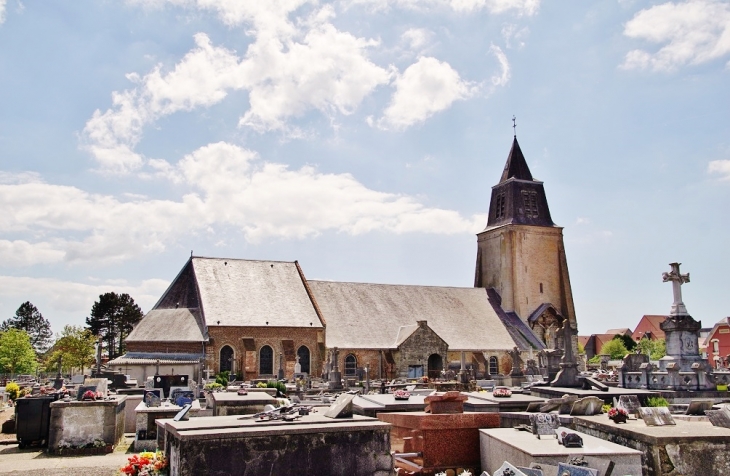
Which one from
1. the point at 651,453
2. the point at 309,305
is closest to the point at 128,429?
the point at 651,453

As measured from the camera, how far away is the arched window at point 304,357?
36.6 m

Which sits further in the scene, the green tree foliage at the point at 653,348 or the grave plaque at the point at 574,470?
the green tree foliage at the point at 653,348

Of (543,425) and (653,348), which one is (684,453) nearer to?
(543,425)

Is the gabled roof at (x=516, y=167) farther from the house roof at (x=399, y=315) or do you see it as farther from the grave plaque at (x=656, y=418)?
the grave plaque at (x=656, y=418)

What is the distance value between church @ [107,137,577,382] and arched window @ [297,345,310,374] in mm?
58

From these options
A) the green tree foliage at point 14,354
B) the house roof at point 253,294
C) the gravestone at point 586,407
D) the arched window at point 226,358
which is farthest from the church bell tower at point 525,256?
the green tree foliage at point 14,354

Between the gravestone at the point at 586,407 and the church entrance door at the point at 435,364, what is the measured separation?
102ft

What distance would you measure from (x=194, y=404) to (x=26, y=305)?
3809 inches

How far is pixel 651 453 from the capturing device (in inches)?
227

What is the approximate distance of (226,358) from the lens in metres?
34.8

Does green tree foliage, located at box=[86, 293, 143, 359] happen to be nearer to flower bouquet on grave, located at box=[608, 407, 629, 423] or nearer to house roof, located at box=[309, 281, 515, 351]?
house roof, located at box=[309, 281, 515, 351]

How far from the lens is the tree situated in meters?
95.5

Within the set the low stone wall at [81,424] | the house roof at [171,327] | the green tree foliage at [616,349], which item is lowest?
the green tree foliage at [616,349]

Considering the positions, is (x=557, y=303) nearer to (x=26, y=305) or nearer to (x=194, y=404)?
(x=194, y=404)
